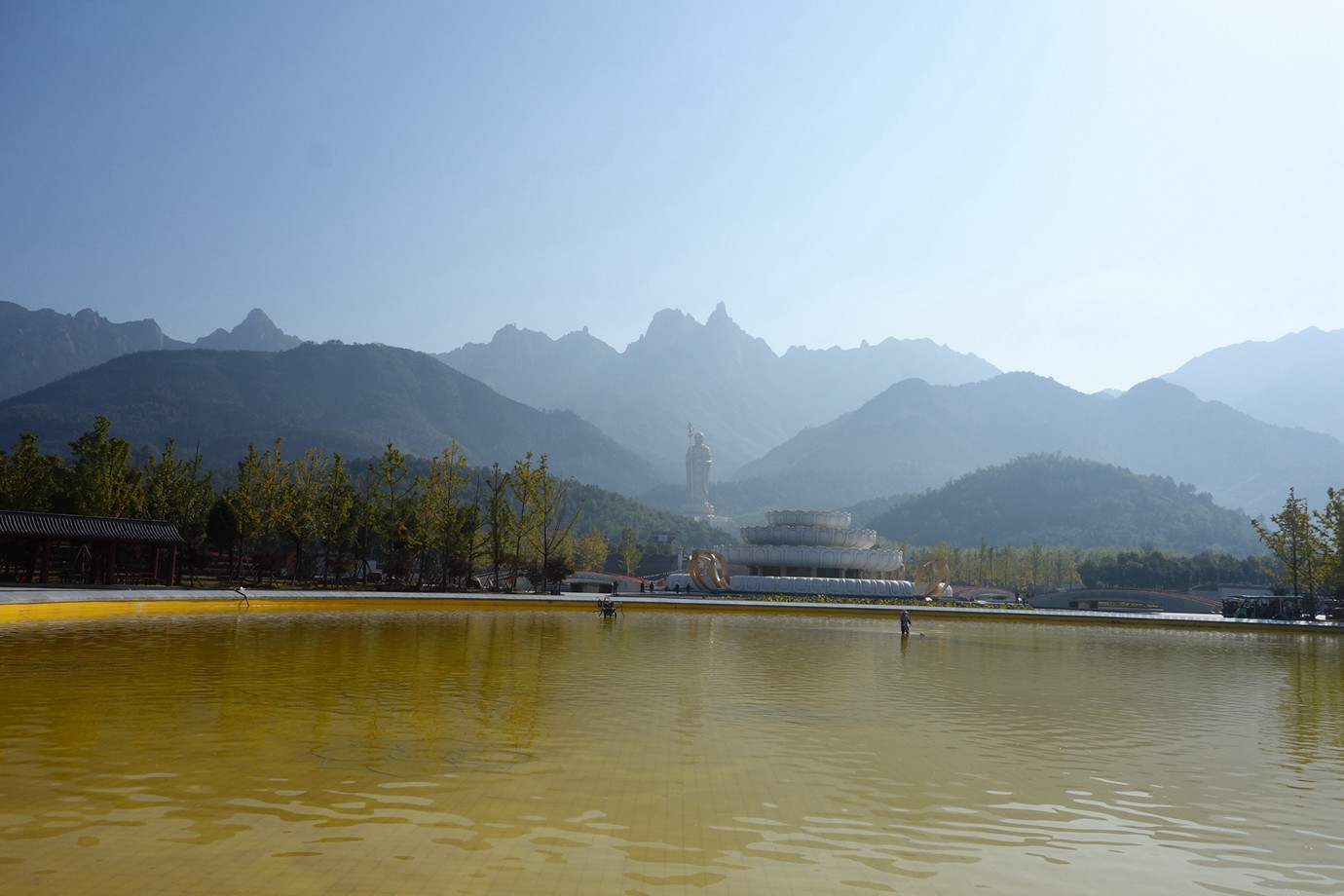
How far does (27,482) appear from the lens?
46.8 meters

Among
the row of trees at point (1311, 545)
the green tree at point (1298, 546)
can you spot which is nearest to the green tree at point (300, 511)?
the row of trees at point (1311, 545)

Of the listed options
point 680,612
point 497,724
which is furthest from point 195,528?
point 497,724

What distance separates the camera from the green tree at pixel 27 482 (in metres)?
46.2

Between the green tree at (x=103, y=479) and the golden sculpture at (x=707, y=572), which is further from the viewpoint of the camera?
the golden sculpture at (x=707, y=572)

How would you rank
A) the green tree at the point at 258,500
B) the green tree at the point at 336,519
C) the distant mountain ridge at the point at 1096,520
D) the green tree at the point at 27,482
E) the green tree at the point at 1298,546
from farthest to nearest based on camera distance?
the distant mountain ridge at the point at 1096,520, the green tree at the point at 1298,546, the green tree at the point at 336,519, the green tree at the point at 258,500, the green tree at the point at 27,482

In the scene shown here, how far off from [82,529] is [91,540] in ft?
2.21

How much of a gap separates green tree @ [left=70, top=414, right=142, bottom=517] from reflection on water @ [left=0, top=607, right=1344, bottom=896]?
103ft

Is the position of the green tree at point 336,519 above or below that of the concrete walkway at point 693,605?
above

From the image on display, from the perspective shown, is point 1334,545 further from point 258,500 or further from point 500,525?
point 258,500

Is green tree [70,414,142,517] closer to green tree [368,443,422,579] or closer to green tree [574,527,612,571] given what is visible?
green tree [368,443,422,579]

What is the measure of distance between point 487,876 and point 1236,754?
10814 millimetres

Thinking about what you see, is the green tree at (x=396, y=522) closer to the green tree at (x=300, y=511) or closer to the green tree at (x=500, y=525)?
the green tree at (x=300, y=511)

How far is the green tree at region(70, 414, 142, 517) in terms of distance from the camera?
46.3m

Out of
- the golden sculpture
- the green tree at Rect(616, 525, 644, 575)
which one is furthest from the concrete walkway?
the green tree at Rect(616, 525, 644, 575)
